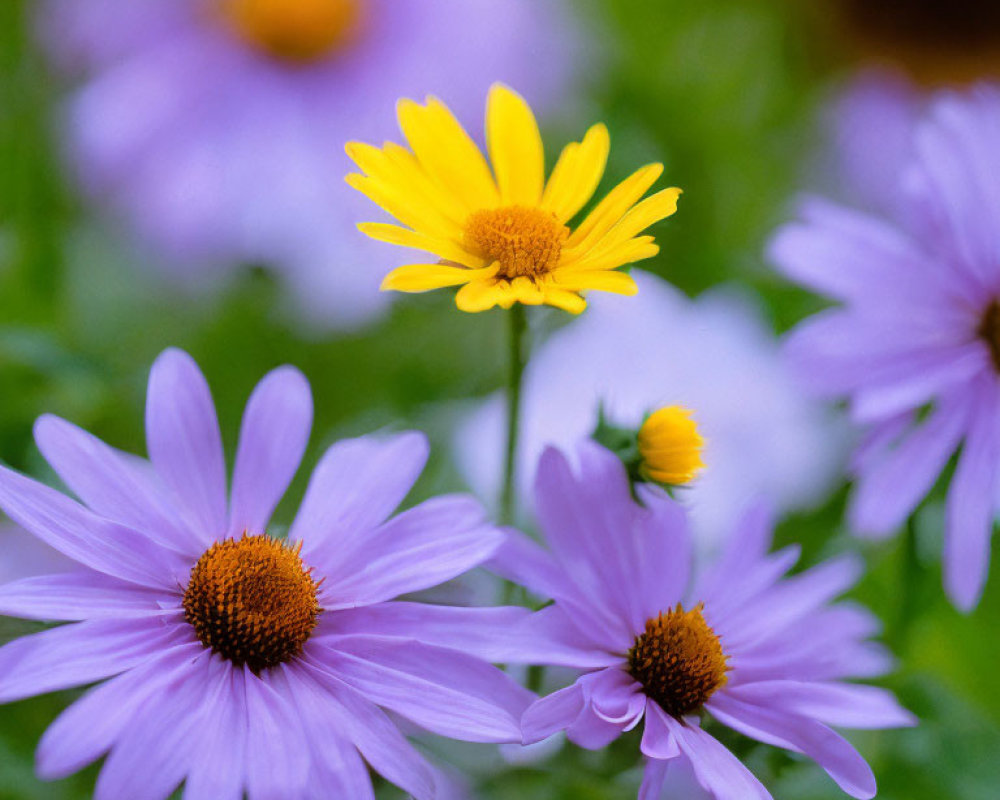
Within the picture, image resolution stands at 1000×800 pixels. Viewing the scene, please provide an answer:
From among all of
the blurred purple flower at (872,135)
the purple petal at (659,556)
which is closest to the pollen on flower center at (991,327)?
the purple petal at (659,556)

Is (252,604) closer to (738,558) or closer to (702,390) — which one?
(738,558)

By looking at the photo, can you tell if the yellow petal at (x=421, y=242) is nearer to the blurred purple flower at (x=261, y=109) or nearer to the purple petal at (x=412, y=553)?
the purple petal at (x=412, y=553)

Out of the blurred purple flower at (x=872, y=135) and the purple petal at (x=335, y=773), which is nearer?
the purple petal at (x=335, y=773)

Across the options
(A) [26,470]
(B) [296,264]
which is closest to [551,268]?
(A) [26,470]

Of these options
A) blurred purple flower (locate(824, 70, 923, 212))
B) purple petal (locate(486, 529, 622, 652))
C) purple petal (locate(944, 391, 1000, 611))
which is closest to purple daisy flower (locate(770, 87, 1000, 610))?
purple petal (locate(944, 391, 1000, 611))

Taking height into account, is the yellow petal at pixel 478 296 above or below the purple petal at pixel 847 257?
above

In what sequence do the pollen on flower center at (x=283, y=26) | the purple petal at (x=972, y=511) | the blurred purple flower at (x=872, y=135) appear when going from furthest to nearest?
the blurred purple flower at (x=872, y=135) < the pollen on flower center at (x=283, y=26) < the purple petal at (x=972, y=511)

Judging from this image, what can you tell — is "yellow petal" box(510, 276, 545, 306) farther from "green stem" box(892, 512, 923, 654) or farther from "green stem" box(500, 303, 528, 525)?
"green stem" box(892, 512, 923, 654)
